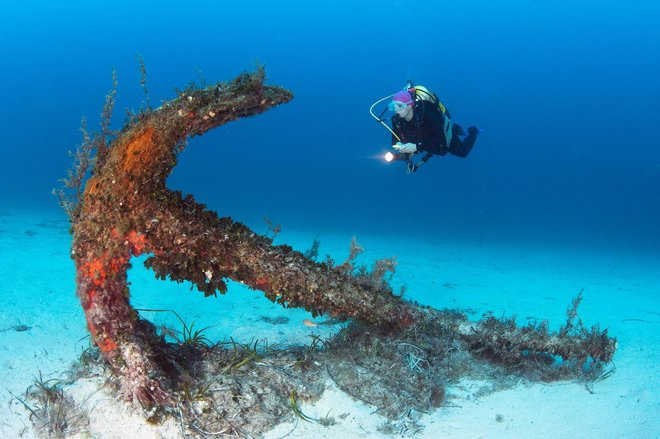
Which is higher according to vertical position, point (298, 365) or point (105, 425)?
point (298, 365)

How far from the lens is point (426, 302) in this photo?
31.7ft

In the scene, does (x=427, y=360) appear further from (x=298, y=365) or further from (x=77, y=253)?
(x=77, y=253)

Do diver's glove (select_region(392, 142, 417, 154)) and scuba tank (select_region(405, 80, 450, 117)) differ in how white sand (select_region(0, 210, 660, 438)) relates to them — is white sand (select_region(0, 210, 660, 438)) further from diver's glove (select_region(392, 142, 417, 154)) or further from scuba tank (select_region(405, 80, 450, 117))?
scuba tank (select_region(405, 80, 450, 117))

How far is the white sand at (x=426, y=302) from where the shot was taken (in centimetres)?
406

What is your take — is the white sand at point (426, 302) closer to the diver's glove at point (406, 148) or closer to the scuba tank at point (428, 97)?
the diver's glove at point (406, 148)

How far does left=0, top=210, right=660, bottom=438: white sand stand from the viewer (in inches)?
160

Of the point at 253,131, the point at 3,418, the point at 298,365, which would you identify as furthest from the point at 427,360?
the point at 253,131

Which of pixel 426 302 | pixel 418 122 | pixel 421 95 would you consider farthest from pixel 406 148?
pixel 426 302

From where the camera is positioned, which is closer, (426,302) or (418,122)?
(418,122)

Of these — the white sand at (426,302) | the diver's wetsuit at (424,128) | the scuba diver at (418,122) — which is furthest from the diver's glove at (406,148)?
the white sand at (426,302)

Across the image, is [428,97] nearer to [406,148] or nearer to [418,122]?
[418,122]

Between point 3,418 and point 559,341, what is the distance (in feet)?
19.6

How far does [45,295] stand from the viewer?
7262mm

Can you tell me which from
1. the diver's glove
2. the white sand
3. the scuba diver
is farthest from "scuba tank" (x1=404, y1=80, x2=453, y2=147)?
the white sand
